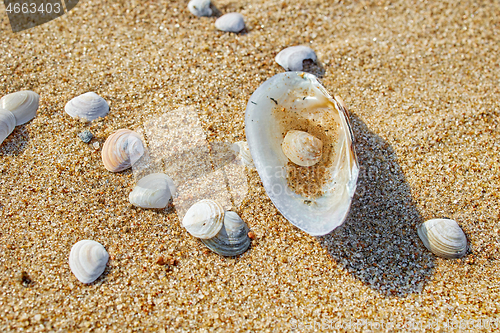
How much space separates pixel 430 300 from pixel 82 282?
223 centimetres

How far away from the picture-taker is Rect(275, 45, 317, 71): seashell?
281 cm

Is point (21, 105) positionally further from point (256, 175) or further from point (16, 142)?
point (256, 175)

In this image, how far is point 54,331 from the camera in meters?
1.90

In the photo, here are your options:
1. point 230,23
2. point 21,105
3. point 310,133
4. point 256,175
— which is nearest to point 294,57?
point 230,23

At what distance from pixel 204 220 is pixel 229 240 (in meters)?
0.22

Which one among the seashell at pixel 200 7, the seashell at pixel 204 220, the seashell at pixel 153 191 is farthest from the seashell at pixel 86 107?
the seashell at pixel 200 7

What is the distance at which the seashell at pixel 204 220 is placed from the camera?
218cm

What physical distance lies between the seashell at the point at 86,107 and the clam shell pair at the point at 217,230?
111 cm

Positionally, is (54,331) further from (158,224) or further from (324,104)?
(324,104)

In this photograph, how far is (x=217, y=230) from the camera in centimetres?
219

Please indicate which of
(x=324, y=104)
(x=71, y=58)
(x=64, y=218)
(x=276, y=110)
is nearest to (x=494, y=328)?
(x=324, y=104)

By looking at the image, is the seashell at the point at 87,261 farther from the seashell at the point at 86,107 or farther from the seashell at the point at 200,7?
the seashell at the point at 200,7

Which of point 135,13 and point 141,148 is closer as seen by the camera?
point 141,148

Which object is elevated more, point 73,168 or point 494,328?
point 73,168
